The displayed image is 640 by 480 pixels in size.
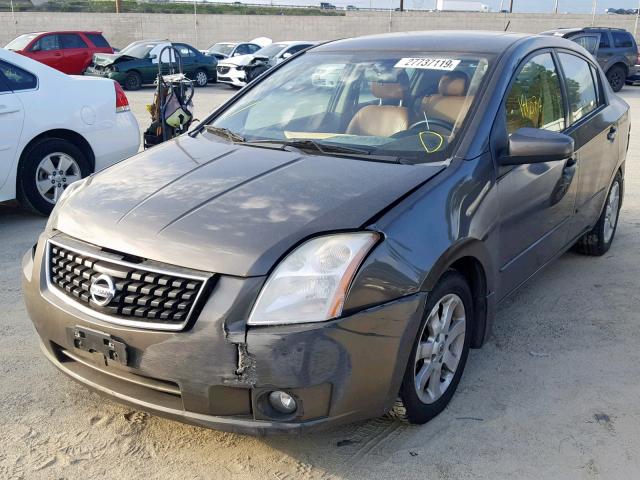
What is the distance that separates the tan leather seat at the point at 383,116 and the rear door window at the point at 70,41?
793 inches

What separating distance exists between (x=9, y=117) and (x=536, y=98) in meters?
4.11

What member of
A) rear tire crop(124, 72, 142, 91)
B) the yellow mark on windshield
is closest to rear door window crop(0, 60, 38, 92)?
the yellow mark on windshield

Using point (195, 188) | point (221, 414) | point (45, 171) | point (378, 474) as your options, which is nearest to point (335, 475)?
point (378, 474)

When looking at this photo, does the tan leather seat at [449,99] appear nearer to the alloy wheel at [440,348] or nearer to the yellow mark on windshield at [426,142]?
the yellow mark on windshield at [426,142]

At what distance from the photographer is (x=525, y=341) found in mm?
3836

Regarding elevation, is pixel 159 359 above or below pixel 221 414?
above

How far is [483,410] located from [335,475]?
816 millimetres

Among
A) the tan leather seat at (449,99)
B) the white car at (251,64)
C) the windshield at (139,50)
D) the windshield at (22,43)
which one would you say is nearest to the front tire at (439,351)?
the tan leather seat at (449,99)

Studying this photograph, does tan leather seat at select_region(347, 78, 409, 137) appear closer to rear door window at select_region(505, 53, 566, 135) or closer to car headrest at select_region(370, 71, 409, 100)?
car headrest at select_region(370, 71, 409, 100)

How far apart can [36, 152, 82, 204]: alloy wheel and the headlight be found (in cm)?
420

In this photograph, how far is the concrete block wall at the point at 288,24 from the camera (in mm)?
38156

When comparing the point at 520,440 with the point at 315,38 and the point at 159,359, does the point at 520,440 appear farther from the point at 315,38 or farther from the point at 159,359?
the point at 315,38

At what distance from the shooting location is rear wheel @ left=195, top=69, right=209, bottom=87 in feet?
72.5

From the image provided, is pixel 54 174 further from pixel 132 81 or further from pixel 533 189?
pixel 132 81
